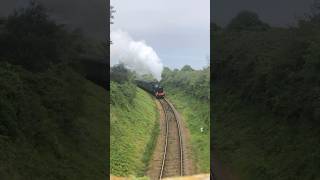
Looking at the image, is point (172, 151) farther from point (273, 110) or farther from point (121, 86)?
point (121, 86)

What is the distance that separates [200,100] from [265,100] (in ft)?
64.5

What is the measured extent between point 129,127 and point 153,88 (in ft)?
71.6

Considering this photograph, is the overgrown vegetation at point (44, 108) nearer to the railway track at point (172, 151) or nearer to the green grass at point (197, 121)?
the railway track at point (172, 151)

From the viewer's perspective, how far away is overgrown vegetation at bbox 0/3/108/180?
1911cm

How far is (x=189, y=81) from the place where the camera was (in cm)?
5769

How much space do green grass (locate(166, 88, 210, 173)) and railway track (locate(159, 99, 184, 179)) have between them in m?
0.92

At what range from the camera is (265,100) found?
29.2 m

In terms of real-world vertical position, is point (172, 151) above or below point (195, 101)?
below

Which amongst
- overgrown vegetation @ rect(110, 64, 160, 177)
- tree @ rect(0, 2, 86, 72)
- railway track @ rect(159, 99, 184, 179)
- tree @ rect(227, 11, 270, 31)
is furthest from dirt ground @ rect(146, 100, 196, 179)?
tree @ rect(227, 11, 270, 31)

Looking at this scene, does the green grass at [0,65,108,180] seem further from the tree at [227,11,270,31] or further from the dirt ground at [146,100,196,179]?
the tree at [227,11,270,31]

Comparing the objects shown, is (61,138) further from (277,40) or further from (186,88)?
(186,88)

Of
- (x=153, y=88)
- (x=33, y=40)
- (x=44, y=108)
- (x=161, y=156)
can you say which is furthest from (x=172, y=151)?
(x=153, y=88)

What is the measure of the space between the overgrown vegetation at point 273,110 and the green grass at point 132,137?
A: 440 centimetres

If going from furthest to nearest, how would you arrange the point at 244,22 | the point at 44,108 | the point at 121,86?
1. the point at 244,22
2. the point at 121,86
3. the point at 44,108
